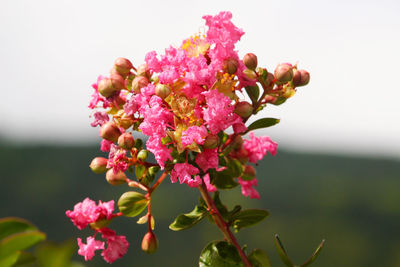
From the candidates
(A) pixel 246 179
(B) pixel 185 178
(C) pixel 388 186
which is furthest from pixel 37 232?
(C) pixel 388 186

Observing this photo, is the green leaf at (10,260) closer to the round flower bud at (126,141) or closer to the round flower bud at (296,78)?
the round flower bud at (126,141)

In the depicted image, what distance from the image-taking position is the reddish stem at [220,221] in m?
1.41

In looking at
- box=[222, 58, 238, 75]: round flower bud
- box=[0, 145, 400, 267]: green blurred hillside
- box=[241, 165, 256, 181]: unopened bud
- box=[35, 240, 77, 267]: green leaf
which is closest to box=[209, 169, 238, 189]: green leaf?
box=[241, 165, 256, 181]: unopened bud

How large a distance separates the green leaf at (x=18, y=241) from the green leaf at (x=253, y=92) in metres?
0.76

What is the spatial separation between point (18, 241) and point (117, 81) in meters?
0.58

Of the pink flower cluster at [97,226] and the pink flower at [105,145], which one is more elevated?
the pink flower at [105,145]

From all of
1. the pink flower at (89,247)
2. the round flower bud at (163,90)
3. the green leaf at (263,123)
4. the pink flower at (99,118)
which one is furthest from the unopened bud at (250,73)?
the pink flower at (89,247)

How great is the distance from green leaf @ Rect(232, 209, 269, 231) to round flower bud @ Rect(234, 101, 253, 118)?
0.39m

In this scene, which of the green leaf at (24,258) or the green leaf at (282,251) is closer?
the green leaf at (24,258)

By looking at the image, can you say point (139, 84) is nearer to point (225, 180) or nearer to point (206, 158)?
point (206, 158)

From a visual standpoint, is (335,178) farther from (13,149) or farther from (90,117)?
(90,117)

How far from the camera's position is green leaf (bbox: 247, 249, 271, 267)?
1.43 meters

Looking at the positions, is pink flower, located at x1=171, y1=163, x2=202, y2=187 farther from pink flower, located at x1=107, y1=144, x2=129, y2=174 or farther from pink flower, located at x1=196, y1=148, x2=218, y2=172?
pink flower, located at x1=107, y1=144, x2=129, y2=174

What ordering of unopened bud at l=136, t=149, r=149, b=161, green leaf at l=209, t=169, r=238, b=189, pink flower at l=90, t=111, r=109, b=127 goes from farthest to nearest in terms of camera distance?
green leaf at l=209, t=169, r=238, b=189
pink flower at l=90, t=111, r=109, b=127
unopened bud at l=136, t=149, r=149, b=161
